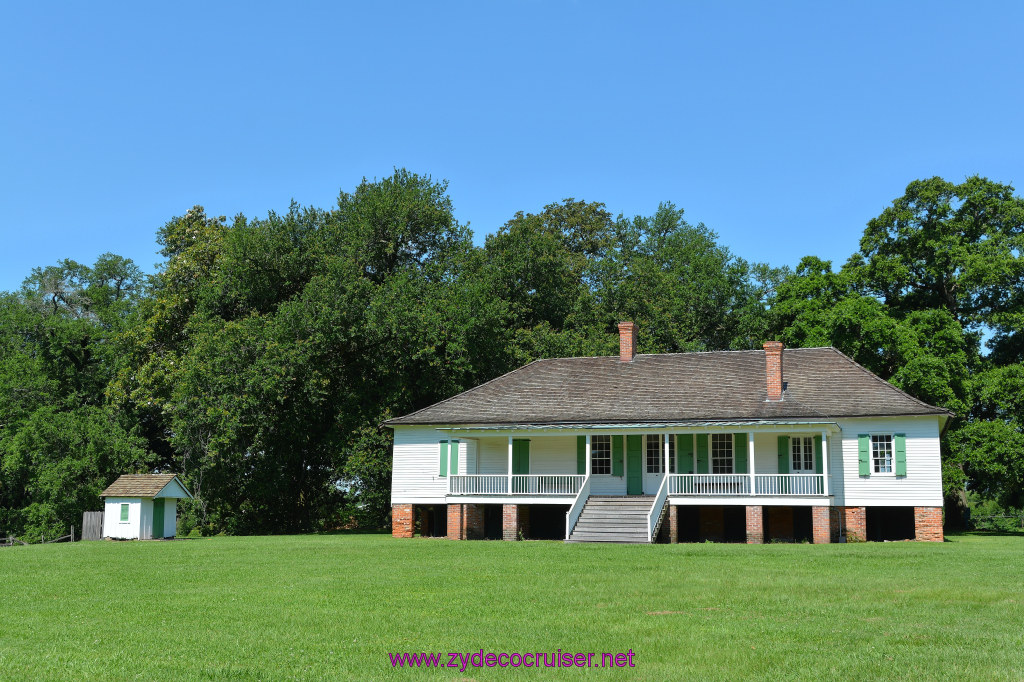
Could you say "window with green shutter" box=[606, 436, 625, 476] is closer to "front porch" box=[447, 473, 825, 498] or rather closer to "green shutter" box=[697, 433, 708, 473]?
"front porch" box=[447, 473, 825, 498]

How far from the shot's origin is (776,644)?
9469mm

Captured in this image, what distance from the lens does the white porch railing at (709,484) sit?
91.4 ft

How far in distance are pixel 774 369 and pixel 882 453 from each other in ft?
13.3

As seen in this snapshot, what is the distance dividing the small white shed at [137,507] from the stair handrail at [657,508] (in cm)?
1591

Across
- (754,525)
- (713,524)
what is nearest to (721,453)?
(713,524)

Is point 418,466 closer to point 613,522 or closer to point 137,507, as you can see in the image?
point 613,522

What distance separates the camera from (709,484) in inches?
1103

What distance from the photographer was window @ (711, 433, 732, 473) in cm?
2981

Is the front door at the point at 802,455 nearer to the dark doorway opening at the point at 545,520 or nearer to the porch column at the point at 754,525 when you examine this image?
the porch column at the point at 754,525

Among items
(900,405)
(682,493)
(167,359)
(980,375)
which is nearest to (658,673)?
(682,493)

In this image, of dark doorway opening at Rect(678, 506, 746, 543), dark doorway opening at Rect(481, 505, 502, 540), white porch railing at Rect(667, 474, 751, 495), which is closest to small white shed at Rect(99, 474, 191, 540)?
dark doorway opening at Rect(481, 505, 502, 540)

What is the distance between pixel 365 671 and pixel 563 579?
23.8 ft

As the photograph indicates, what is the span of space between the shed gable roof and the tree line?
13.1 feet

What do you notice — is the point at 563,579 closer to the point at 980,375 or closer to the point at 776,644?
the point at 776,644
